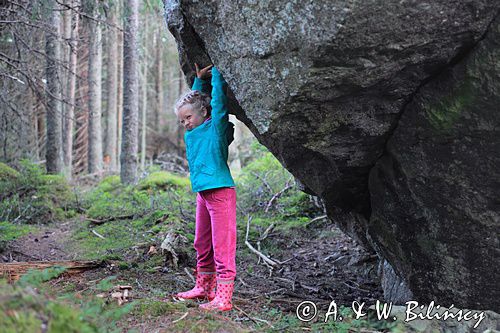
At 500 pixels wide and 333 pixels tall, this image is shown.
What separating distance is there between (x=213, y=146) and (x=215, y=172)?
0.79ft

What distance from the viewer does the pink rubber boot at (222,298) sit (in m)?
4.44

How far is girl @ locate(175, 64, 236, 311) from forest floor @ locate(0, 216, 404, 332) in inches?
12.8

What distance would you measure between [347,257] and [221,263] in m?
3.12

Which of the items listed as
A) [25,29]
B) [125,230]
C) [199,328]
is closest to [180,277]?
[199,328]

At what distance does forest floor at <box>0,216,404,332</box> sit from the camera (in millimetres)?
4051

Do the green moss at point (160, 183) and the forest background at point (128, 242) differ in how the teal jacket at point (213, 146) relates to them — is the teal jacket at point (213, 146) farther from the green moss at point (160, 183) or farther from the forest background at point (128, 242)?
the green moss at point (160, 183)

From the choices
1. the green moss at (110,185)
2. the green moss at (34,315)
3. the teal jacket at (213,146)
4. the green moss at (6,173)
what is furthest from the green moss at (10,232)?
the green moss at (34,315)

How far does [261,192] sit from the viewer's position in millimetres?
10508

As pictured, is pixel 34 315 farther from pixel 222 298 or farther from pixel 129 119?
pixel 129 119

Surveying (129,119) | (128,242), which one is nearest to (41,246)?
(128,242)

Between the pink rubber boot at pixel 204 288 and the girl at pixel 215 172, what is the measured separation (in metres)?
0.06

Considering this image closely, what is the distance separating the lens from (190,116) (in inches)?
187

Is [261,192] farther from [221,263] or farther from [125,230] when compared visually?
[221,263]

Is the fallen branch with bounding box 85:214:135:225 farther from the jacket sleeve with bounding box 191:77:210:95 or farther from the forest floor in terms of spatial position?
the jacket sleeve with bounding box 191:77:210:95
